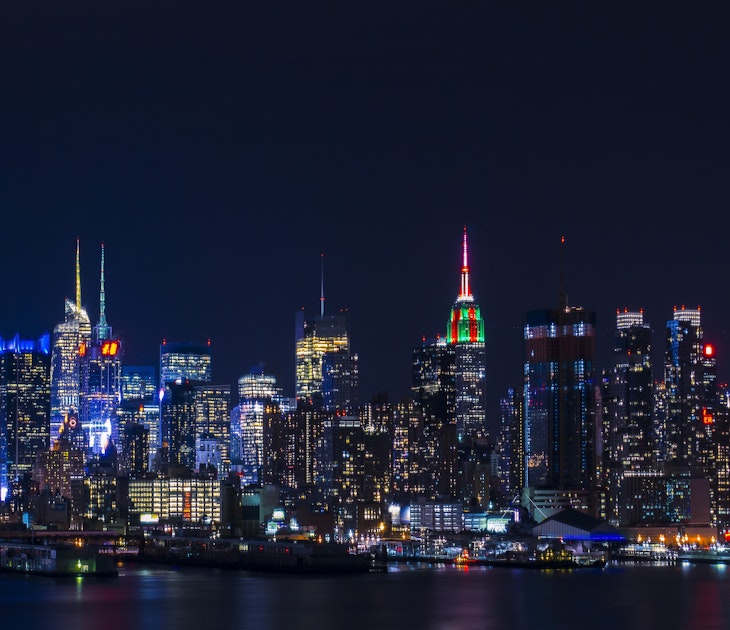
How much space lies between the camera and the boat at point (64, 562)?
385 ft

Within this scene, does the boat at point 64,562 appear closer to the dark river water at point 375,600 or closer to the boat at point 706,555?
the dark river water at point 375,600

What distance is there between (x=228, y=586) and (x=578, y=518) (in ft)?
209

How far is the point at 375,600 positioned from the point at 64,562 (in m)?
30.9

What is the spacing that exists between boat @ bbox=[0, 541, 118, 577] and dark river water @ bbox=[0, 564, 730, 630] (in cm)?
162

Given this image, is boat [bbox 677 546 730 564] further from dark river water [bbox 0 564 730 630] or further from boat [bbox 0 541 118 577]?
boat [bbox 0 541 118 577]

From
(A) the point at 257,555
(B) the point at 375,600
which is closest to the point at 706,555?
(A) the point at 257,555

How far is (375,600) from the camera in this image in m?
95.5

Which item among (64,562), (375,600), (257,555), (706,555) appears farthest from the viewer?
(706,555)

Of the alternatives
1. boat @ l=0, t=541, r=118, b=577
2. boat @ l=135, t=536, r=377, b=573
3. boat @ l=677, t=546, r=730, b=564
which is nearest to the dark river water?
boat @ l=0, t=541, r=118, b=577

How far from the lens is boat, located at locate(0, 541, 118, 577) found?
11738 cm

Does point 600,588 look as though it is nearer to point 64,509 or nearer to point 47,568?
point 47,568

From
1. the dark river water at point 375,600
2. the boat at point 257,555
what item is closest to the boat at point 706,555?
the dark river water at point 375,600

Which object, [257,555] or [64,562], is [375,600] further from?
[257,555]

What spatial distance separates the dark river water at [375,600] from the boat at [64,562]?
162cm
